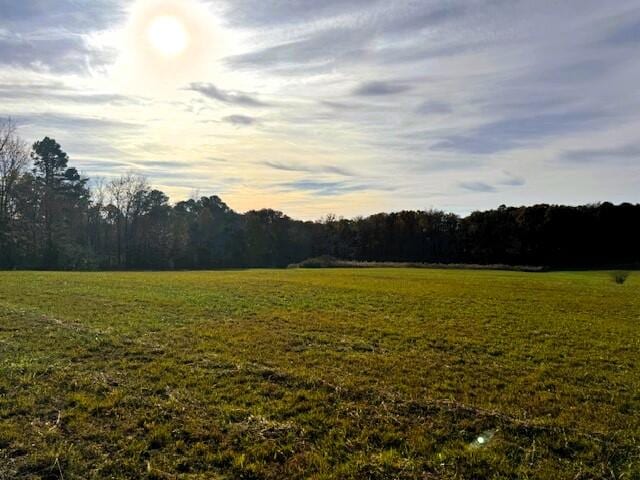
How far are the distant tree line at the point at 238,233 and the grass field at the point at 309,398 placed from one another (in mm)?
48718

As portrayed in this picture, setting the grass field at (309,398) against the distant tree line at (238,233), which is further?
the distant tree line at (238,233)

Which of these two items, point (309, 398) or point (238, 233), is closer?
point (309, 398)

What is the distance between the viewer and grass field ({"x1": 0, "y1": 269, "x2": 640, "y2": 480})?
5.50 m

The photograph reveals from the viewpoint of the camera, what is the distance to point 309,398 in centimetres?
761

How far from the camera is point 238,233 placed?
86.4m

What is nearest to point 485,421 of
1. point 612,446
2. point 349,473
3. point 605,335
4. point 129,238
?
point 612,446

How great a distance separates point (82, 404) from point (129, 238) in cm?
7014

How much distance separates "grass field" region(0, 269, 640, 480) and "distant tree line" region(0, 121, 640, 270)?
48.7m

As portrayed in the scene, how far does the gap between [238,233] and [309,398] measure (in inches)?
3160

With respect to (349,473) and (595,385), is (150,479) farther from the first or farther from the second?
(595,385)

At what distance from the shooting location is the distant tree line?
57750 mm

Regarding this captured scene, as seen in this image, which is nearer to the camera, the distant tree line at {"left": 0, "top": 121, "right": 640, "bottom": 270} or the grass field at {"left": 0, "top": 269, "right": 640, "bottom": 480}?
the grass field at {"left": 0, "top": 269, "right": 640, "bottom": 480}

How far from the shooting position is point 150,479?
5.09 m

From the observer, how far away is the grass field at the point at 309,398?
5.50 metres
